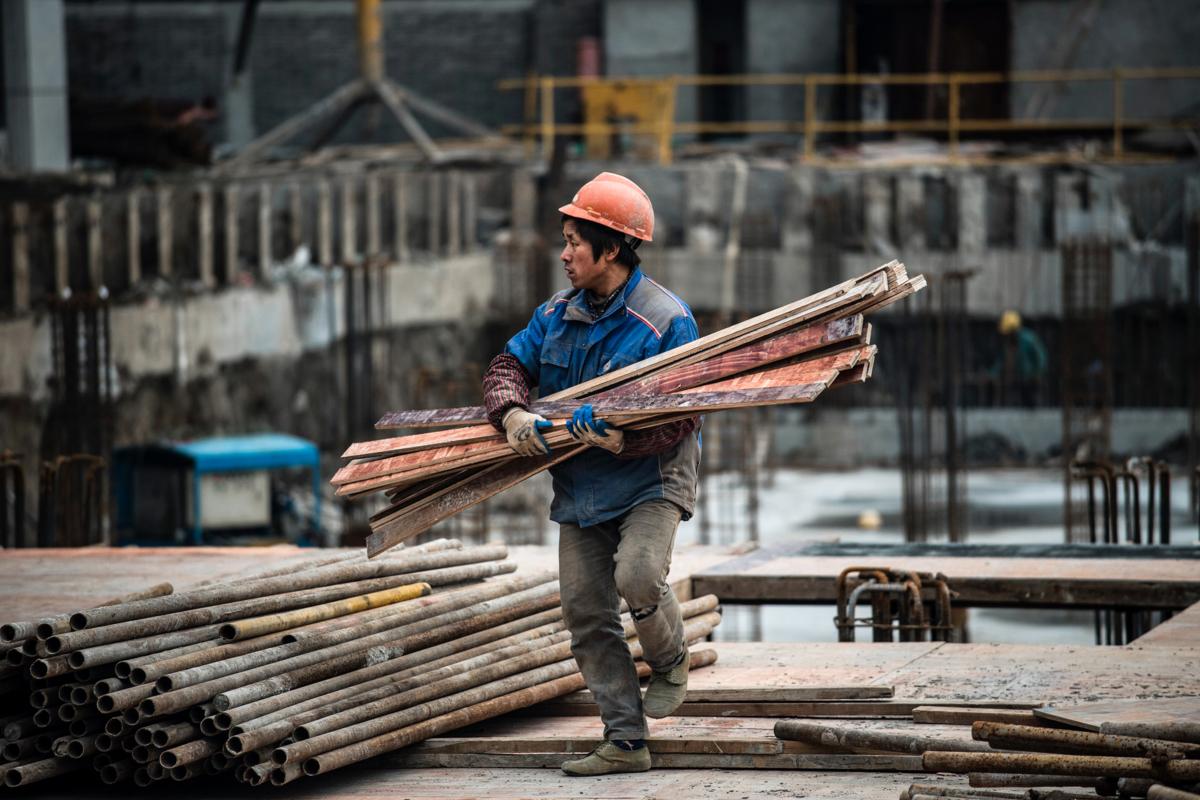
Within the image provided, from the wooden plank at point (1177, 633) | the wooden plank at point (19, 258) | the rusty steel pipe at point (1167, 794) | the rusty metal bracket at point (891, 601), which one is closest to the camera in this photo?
the rusty steel pipe at point (1167, 794)

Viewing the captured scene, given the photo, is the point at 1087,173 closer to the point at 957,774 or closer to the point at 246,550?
the point at 246,550

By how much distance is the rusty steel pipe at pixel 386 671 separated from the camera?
546 cm

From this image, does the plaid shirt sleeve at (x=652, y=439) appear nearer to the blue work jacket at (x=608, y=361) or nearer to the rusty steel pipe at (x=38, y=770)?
the blue work jacket at (x=608, y=361)

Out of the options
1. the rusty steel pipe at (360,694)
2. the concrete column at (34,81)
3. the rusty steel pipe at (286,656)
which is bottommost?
the rusty steel pipe at (360,694)

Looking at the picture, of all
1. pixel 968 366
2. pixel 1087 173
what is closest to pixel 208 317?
pixel 968 366

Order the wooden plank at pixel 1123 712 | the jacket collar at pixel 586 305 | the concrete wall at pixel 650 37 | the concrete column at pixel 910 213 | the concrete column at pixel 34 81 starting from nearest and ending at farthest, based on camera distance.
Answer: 1. the wooden plank at pixel 1123 712
2. the jacket collar at pixel 586 305
3. the concrete column at pixel 34 81
4. the concrete column at pixel 910 213
5. the concrete wall at pixel 650 37

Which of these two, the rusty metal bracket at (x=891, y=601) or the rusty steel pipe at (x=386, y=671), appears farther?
the rusty metal bracket at (x=891, y=601)

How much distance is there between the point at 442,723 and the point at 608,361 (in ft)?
4.31

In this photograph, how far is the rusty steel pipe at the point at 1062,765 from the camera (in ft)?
15.2

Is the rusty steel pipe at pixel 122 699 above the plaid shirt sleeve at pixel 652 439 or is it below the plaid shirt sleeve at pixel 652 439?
below

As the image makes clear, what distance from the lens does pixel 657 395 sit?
17.6ft

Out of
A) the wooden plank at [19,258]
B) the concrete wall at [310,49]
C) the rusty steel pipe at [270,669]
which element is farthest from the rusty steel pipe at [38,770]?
the concrete wall at [310,49]

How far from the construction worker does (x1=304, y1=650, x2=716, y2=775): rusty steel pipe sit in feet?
1.56

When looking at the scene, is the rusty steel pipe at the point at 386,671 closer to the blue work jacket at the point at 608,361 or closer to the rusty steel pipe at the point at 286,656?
the rusty steel pipe at the point at 286,656
